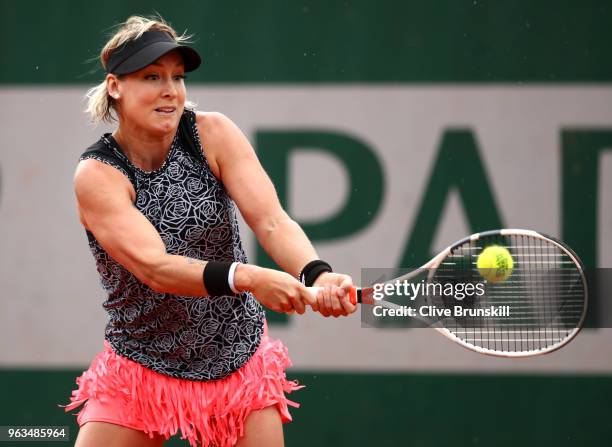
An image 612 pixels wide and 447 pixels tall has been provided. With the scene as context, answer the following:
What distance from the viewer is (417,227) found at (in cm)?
483

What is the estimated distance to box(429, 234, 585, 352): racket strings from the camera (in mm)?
3051

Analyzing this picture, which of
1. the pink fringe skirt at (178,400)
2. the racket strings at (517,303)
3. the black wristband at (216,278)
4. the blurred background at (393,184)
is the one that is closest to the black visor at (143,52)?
the black wristband at (216,278)

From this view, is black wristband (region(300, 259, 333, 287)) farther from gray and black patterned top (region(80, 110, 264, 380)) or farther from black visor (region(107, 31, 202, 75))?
black visor (region(107, 31, 202, 75))

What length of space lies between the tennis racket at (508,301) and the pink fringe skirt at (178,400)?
15.7 inches

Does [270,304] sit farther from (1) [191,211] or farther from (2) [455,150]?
(2) [455,150]

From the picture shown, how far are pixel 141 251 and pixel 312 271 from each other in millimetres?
467

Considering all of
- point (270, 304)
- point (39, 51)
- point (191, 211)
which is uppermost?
point (39, 51)

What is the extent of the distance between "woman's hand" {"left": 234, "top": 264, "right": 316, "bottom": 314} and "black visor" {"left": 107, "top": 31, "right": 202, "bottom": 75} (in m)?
0.64

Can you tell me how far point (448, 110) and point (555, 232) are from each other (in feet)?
2.46

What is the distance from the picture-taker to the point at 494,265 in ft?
A: 10.2

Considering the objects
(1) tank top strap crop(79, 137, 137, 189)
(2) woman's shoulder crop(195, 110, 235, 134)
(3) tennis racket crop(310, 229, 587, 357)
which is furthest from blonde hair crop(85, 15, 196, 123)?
(3) tennis racket crop(310, 229, 587, 357)

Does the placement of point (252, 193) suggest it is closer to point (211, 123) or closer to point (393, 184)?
point (211, 123)

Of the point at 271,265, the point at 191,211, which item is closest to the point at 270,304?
the point at 191,211

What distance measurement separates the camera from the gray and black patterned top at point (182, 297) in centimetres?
292
